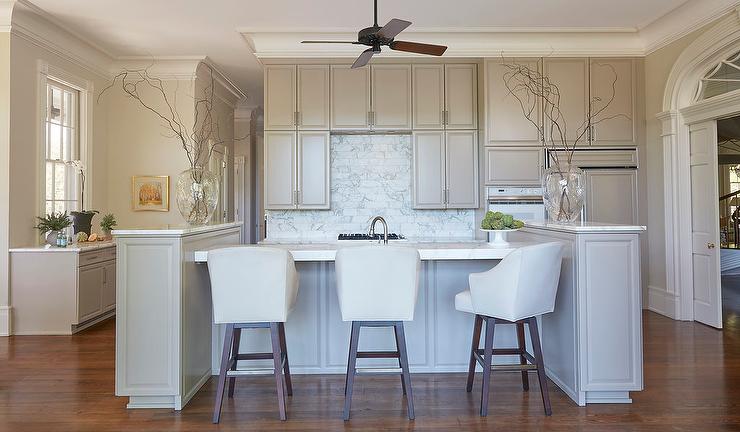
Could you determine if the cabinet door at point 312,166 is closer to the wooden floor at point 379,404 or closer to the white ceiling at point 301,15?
the white ceiling at point 301,15

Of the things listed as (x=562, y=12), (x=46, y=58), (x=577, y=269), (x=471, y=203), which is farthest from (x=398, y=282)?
(x=46, y=58)

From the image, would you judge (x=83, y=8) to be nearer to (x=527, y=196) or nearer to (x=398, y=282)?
(x=398, y=282)

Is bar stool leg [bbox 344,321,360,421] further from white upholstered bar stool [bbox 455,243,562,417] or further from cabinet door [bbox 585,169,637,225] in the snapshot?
cabinet door [bbox 585,169,637,225]

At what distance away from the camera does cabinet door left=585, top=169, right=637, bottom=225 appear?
17.3 feet

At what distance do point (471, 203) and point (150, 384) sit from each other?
3.75m

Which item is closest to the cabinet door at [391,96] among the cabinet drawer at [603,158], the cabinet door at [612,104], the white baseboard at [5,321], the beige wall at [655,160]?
the cabinet drawer at [603,158]

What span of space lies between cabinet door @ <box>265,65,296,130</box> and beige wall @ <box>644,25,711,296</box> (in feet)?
12.9

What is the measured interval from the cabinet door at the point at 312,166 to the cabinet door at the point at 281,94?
0.85 feet

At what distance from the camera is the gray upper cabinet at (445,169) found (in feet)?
17.7

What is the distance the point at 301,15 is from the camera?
15.7ft

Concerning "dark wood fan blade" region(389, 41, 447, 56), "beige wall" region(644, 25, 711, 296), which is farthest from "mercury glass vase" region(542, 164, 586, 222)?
A: "beige wall" region(644, 25, 711, 296)

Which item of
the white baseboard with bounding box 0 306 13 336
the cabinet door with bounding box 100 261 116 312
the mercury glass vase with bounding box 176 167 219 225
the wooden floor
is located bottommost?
the wooden floor

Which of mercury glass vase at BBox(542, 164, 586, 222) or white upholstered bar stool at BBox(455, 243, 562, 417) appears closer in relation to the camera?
white upholstered bar stool at BBox(455, 243, 562, 417)

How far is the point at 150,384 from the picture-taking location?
2.73m
